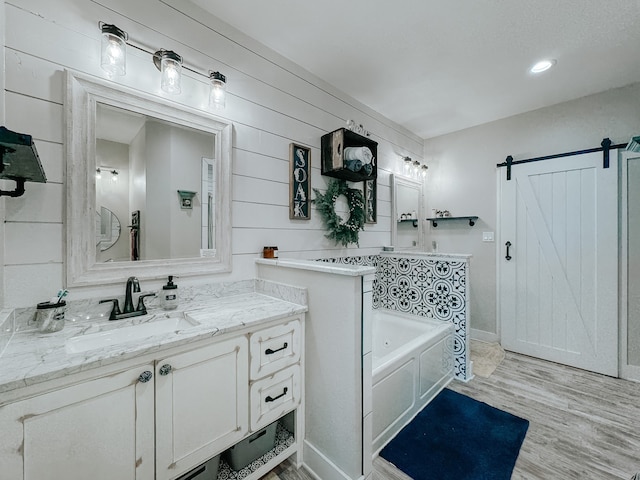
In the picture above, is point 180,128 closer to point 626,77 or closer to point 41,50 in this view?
point 41,50

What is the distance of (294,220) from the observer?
223 centimetres

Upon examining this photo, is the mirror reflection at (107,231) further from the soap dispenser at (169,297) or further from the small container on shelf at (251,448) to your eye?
the small container on shelf at (251,448)

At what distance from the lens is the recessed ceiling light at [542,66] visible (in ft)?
7.27

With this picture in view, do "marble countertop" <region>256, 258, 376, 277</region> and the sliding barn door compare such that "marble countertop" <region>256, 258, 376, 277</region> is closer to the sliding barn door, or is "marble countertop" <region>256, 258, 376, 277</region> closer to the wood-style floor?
the wood-style floor

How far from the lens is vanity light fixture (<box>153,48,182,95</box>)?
56.6 inches

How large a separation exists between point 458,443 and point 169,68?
9.24 feet

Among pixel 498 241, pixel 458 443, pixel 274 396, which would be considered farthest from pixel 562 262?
pixel 274 396

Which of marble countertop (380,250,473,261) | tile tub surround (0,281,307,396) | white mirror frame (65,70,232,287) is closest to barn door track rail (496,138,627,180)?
marble countertop (380,250,473,261)

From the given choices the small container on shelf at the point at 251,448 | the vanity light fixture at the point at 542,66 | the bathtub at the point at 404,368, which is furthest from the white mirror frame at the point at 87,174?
the vanity light fixture at the point at 542,66

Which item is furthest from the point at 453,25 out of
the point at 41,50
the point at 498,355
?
the point at 498,355

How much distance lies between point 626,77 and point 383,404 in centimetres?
350

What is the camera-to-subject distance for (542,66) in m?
2.27

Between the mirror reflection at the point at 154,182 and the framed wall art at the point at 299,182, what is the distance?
25.2 inches

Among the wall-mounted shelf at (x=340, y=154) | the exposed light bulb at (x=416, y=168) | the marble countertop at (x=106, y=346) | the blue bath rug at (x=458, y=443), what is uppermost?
the exposed light bulb at (x=416, y=168)
